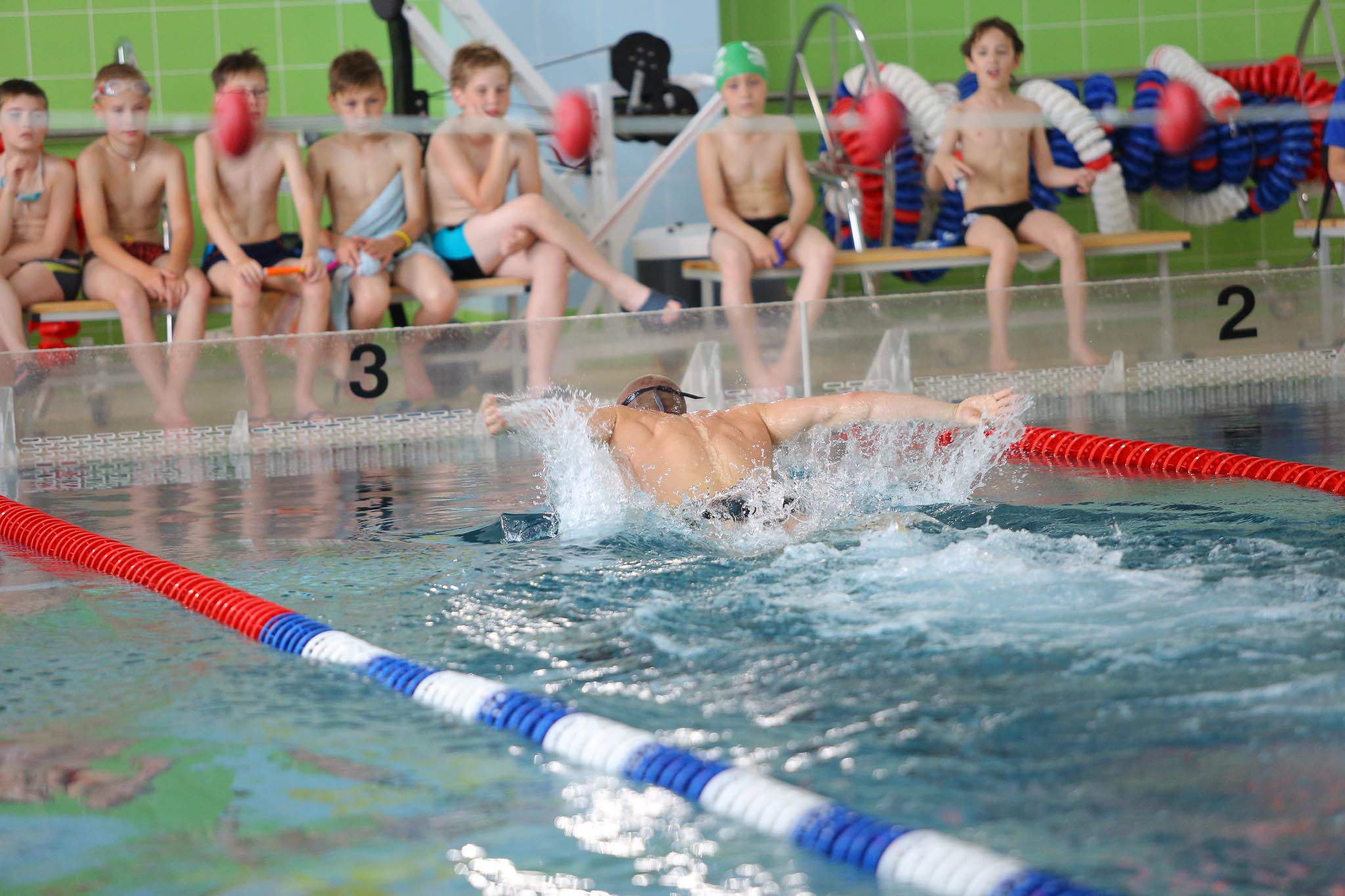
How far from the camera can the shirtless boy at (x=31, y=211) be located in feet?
22.0

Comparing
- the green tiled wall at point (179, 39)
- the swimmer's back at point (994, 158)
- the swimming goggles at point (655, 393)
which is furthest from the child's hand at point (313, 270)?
the swimmer's back at point (994, 158)

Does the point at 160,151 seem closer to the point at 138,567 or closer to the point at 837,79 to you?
the point at 138,567

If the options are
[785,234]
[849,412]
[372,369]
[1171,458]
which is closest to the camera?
[849,412]

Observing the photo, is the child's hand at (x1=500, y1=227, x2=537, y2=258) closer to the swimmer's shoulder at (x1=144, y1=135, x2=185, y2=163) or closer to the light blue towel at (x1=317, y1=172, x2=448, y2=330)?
the light blue towel at (x1=317, y1=172, x2=448, y2=330)

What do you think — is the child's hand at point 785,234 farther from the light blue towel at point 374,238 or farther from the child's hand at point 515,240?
the light blue towel at point 374,238

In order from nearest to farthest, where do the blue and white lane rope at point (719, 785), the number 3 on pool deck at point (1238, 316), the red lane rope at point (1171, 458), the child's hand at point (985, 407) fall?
the blue and white lane rope at point (719, 785), the child's hand at point (985, 407), the red lane rope at point (1171, 458), the number 3 on pool deck at point (1238, 316)

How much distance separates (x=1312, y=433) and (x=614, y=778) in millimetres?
3924

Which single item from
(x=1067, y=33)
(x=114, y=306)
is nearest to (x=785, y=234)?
(x=114, y=306)

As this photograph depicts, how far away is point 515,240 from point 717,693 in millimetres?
4613

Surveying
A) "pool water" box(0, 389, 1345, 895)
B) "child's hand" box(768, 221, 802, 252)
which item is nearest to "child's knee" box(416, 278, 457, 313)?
"child's hand" box(768, 221, 802, 252)

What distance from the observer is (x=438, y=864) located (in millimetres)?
1974

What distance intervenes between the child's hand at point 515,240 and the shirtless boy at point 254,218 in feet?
2.69

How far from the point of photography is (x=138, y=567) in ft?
13.0

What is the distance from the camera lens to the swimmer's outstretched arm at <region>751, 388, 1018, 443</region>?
13.3 feet
